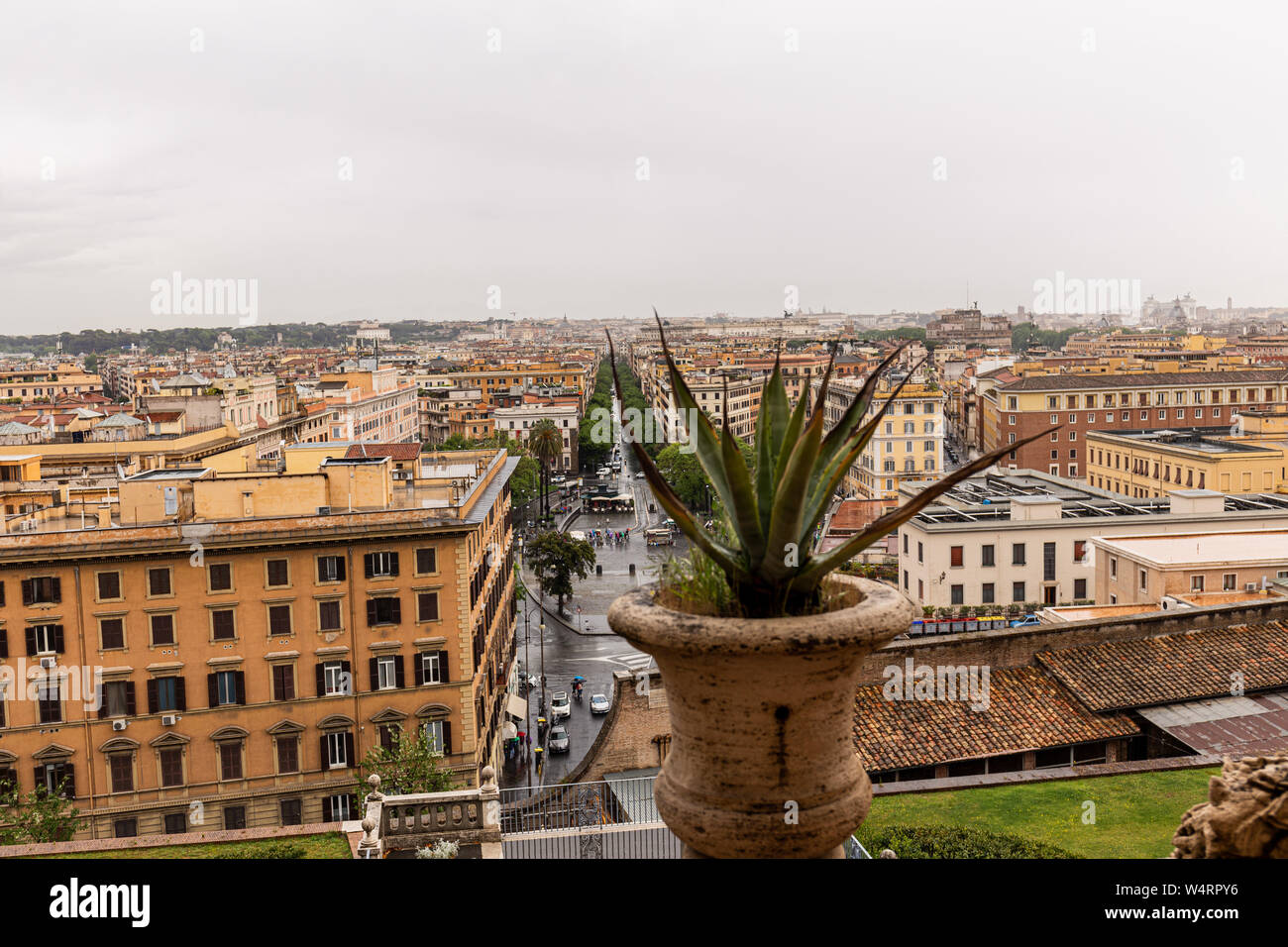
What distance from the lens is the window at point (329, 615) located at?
2977 cm

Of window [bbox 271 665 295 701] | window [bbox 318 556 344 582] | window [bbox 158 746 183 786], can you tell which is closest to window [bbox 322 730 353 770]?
window [bbox 271 665 295 701]

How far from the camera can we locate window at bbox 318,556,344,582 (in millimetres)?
29812

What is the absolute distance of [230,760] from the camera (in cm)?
2917

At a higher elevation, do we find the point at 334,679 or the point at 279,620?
the point at 279,620

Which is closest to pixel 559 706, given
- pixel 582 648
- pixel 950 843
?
pixel 582 648

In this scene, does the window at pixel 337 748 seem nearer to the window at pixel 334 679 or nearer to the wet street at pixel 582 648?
the window at pixel 334 679

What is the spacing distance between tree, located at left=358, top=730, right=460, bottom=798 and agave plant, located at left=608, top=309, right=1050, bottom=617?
22.2 meters

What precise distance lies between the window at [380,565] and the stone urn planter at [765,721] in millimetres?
26564

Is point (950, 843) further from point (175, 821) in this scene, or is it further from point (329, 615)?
point (175, 821)

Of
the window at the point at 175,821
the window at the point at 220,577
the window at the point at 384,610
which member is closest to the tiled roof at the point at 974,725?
the window at the point at 384,610

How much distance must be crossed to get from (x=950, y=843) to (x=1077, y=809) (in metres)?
2.94

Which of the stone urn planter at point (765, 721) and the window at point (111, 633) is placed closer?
the stone urn planter at point (765, 721)
